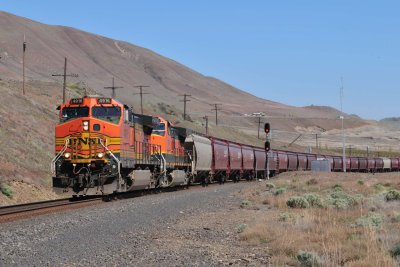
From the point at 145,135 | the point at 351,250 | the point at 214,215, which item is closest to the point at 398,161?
the point at 145,135

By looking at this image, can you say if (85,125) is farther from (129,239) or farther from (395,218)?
(395,218)

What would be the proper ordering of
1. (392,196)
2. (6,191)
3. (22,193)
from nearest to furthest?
(392,196) → (6,191) → (22,193)

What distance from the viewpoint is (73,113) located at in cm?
2362

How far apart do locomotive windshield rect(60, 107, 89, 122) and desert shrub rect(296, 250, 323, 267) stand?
614 inches

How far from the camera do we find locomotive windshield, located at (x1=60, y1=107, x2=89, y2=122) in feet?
77.0

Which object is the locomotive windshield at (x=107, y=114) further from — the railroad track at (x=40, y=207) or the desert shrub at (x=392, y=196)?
the desert shrub at (x=392, y=196)

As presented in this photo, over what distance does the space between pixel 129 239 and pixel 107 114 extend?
11510 mm

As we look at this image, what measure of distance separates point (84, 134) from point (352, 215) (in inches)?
461

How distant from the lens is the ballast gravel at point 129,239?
1025 cm

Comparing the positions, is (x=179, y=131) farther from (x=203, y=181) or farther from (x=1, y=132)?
(x=1, y=132)

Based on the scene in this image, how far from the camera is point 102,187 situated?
22734 millimetres

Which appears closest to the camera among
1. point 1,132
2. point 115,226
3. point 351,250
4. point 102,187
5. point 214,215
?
point 351,250

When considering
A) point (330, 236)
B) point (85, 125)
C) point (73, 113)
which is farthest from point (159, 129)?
point (330, 236)

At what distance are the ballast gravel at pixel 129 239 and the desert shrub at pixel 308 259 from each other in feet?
2.58
